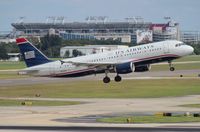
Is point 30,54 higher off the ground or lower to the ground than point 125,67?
higher

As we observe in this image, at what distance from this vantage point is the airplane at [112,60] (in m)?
84.4

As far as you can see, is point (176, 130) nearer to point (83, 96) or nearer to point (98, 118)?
point (98, 118)

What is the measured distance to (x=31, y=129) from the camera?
1613 inches

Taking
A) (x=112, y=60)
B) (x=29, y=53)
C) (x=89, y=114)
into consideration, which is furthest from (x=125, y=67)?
(x=89, y=114)

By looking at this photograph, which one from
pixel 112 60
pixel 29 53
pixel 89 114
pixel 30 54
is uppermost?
pixel 29 53

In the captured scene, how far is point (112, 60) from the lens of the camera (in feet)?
286

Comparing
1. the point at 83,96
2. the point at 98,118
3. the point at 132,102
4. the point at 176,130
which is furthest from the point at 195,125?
the point at 83,96

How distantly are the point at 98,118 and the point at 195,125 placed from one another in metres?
8.13

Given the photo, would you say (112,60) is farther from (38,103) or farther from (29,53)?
(38,103)

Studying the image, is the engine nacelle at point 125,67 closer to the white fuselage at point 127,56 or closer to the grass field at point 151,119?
the white fuselage at point 127,56

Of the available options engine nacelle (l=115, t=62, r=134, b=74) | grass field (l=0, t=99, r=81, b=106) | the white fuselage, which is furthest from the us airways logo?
grass field (l=0, t=99, r=81, b=106)

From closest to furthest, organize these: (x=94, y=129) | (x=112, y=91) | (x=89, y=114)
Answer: (x=94, y=129) → (x=89, y=114) → (x=112, y=91)

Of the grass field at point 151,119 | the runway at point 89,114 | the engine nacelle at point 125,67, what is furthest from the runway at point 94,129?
the engine nacelle at point 125,67

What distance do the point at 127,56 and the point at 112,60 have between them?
88.0 inches
